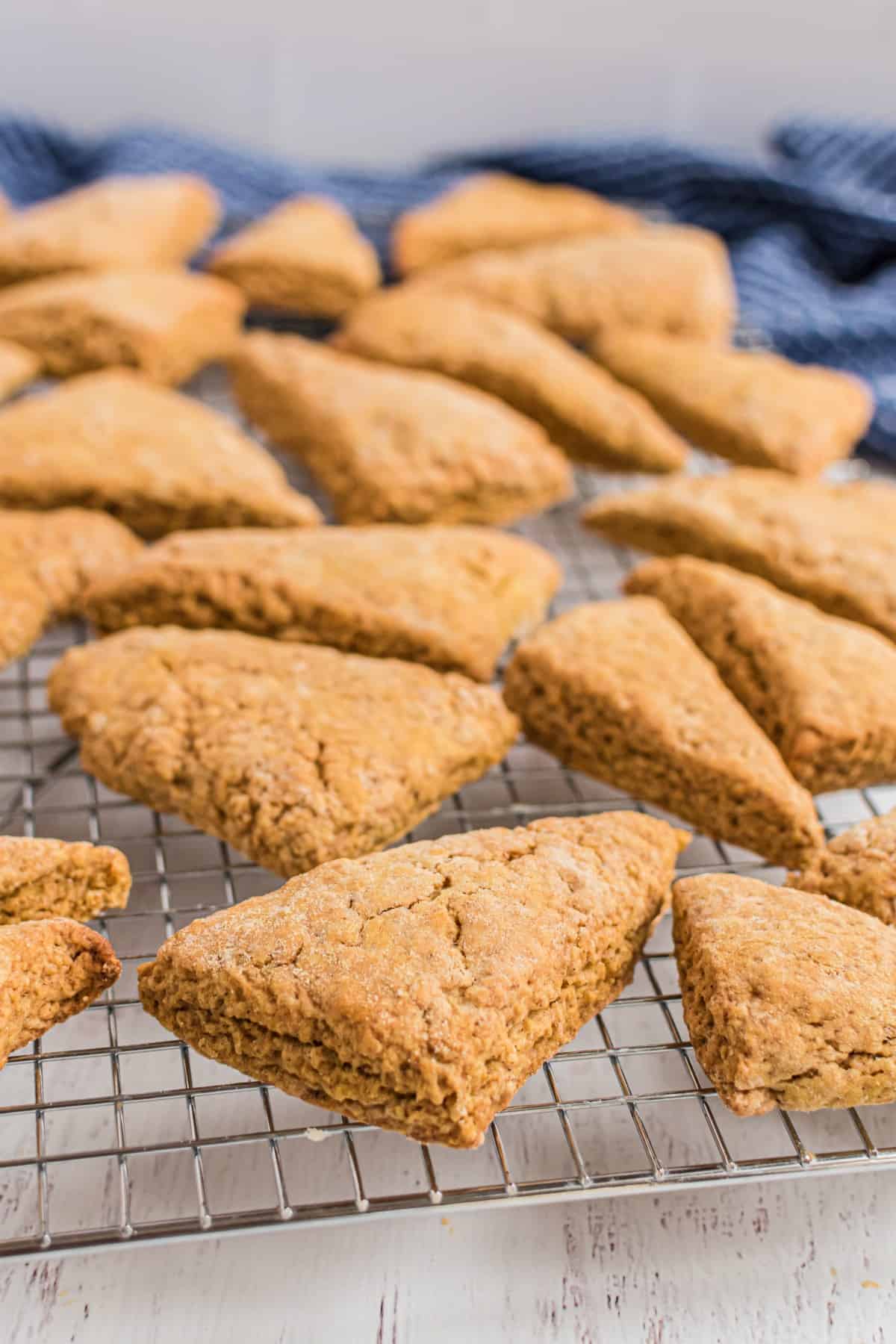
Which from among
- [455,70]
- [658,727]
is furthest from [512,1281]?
[455,70]

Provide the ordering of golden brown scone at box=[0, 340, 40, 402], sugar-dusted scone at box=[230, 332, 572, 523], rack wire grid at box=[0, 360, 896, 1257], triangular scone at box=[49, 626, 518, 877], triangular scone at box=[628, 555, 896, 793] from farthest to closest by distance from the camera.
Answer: golden brown scone at box=[0, 340, 40, 402], sugar-dusted scone at box=[230, 332, 572, 523], triangular scone at box=[628, 555, 896, 793], triangular scone at box=[49, 626, 518, 877], rack wire grid at box=[0, 360, 896, 1257]

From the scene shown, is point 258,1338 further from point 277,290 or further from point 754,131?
point 754,131

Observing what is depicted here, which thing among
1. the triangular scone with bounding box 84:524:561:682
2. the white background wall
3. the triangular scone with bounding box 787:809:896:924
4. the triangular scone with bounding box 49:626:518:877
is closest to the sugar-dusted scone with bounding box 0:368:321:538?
the triangular scone with bounding box 84:524:561:682

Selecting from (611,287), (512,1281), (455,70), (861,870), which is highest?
(455,70)

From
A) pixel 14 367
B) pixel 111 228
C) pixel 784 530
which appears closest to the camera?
pixel 784 530

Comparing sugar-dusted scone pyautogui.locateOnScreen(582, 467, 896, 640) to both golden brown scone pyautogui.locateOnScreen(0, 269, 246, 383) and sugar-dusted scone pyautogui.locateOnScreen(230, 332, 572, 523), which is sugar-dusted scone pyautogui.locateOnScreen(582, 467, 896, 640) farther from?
golden brown scone pyautogui.locateOnScreen(0, 269, 246, 383)

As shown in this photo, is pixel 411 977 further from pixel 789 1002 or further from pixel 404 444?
pixel 404 444

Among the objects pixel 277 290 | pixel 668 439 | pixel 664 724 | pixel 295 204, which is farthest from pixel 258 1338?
pixel 295 204
